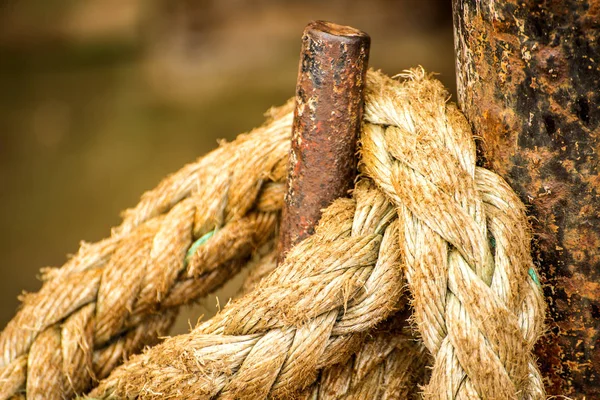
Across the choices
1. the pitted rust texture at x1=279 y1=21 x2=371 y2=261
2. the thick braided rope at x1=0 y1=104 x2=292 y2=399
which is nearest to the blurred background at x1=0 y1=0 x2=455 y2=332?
the thick braided rope at x1=0 y1=104 x2=292 y2=399

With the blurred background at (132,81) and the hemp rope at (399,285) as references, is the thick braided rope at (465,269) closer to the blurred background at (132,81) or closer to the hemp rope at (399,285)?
the hemp rope at (399,285)

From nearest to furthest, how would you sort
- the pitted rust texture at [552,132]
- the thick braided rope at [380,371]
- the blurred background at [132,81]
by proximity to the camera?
the pitted rust texture at [552,132], the thick braided rope at [380,371], the blurred background at [132,81]

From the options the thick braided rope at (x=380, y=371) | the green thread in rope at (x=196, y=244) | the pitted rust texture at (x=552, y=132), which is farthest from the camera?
the green thread in rope at (x=196, y=244)

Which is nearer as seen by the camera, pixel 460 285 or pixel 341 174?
pixel 460 285

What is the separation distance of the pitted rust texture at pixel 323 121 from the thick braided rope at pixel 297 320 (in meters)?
0.05

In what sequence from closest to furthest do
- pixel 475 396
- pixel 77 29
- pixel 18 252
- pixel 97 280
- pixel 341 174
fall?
1. pixel 475 396
2. pixel 341 174
3. pixel 97 280
4. pixel 18 252
5. pixel 77 29

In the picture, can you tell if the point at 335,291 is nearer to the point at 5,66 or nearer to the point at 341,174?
the point at 341,174

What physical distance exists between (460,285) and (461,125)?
0.16 m

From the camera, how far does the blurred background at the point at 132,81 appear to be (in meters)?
2.80

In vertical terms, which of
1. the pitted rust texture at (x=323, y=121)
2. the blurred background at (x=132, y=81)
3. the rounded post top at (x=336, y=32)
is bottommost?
the blurred background at (x=132, y=81)

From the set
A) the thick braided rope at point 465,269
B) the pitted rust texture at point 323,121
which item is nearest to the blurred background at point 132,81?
the pitted rust texture at point 323,121

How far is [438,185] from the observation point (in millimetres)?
640

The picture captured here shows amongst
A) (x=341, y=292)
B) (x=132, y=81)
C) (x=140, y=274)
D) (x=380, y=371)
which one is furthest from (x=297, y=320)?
(x=132, y=81)

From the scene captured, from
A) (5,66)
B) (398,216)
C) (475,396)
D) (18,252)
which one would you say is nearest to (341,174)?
(398,216)
